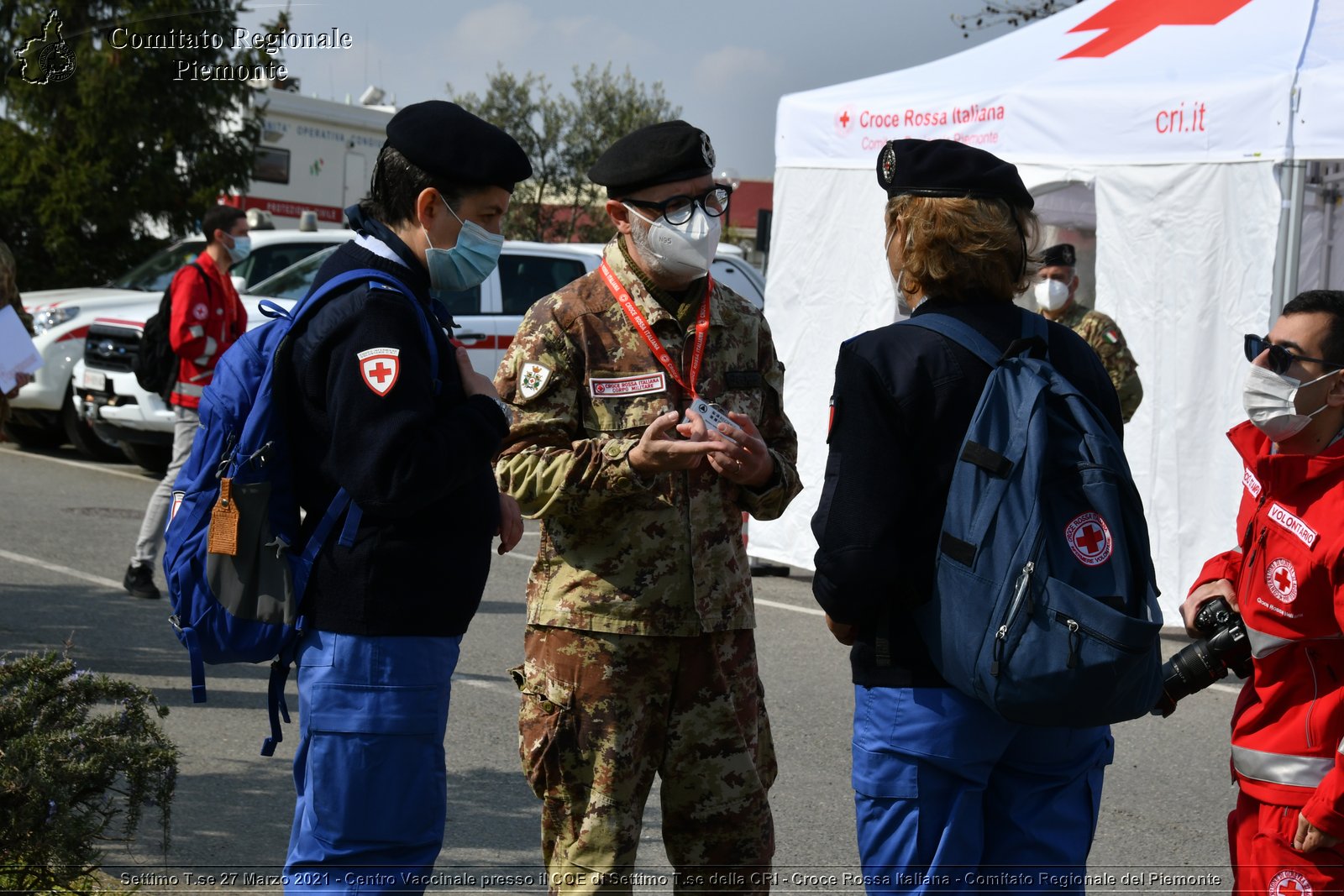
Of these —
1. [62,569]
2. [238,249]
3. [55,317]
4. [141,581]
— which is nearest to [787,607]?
[141,581]

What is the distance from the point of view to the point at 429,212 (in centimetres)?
286

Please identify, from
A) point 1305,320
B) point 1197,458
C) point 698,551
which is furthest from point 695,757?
point 1197,458

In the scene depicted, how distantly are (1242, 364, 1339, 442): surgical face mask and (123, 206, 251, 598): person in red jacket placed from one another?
6408 millimetres

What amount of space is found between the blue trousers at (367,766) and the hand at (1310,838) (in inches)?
69.8

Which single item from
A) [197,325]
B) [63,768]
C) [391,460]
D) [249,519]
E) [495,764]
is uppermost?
[197,325]

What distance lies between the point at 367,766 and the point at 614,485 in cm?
85

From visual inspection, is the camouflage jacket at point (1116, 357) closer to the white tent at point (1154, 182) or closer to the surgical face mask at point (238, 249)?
the white tent at point (1154, 182)

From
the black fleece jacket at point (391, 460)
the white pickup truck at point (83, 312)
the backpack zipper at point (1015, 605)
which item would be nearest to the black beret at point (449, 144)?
the black fleece jacket at point (391, 460)

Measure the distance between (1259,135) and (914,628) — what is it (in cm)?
589

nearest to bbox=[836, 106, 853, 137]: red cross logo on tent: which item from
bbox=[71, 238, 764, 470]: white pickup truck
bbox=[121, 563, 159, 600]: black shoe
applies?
bbox=[71, 238, 764, 470]: white pickup truck

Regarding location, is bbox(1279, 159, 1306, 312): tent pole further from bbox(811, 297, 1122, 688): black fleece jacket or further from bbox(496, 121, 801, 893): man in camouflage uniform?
bbox(811, 297, 1122, 688): black fleece jacket

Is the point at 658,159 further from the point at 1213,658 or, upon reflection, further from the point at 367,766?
the point at 1213,658

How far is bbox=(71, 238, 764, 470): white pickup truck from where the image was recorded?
12156 millimetres

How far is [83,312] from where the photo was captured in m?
13.0
